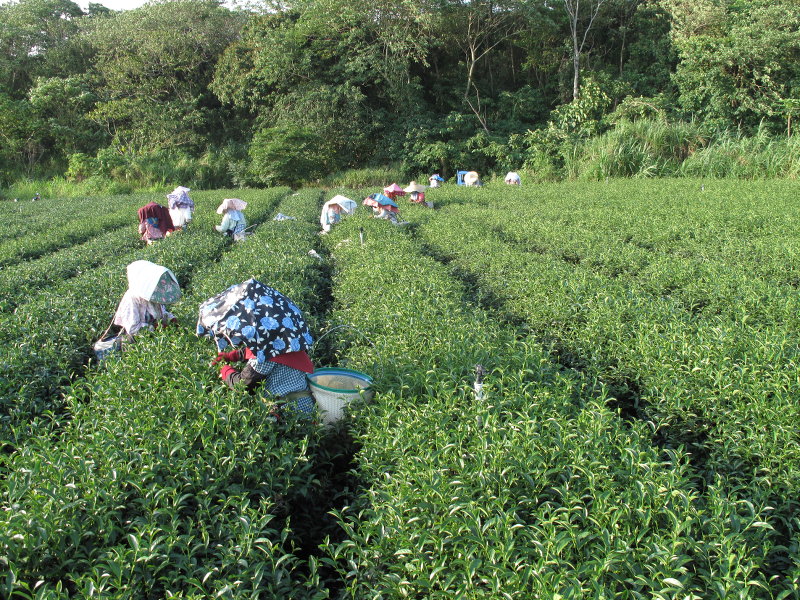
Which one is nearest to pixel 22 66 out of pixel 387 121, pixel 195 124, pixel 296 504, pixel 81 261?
pixel 195 124

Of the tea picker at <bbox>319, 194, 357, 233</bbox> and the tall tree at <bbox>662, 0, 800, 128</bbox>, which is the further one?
the tall tree at <bbox>662, 0, 800, 128</bbox>

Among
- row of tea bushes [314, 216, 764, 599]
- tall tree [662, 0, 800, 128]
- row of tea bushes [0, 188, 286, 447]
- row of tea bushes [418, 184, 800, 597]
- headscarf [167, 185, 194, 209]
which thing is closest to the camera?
row of tea bushes [314, 216, 764, 599]

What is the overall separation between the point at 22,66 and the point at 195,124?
14.6 m

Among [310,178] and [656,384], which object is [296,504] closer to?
[656,384]

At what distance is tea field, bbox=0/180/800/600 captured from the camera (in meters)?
2.34

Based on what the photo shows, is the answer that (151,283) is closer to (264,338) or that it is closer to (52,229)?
(264,338)

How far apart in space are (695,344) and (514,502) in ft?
8.25

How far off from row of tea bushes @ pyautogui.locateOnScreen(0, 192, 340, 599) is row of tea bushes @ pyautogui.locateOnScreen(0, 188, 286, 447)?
66 cm

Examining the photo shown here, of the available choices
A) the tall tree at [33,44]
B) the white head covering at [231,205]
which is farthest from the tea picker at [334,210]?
the tall tree at [33,44]

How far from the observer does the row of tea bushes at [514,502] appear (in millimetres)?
2256

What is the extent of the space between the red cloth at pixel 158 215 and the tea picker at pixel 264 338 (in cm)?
886

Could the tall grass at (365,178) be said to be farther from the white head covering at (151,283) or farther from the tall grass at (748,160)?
the white head covering at (151,283)

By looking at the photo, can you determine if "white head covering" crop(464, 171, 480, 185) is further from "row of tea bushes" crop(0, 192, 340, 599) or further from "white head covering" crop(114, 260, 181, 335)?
"row of tea bushes" crop(0, 192, 340, 599)

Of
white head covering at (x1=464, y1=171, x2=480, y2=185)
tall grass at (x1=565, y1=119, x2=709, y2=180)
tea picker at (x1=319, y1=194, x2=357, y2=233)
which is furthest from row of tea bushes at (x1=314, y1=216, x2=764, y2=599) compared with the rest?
white head covering at (x1=464, y1=171, x2=480, y2=185)
